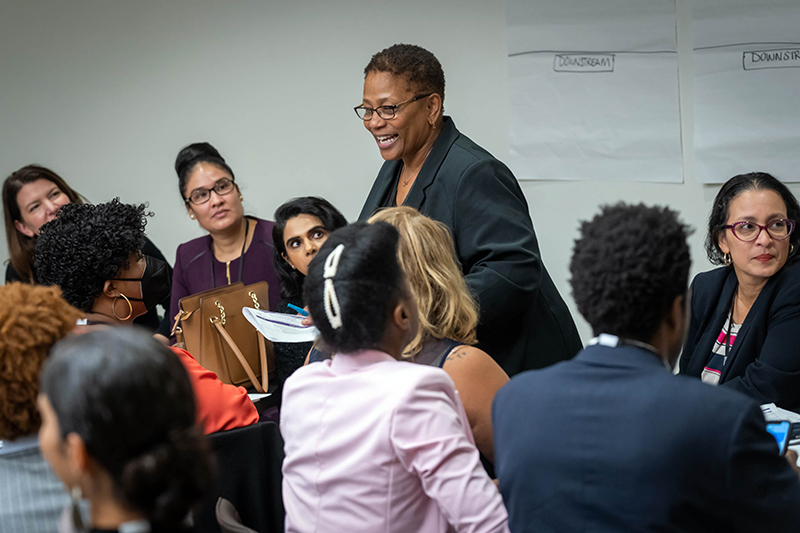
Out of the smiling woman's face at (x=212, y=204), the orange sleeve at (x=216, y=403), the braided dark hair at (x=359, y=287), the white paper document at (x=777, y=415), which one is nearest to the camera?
the braided dark hair at (x=359, y=287)

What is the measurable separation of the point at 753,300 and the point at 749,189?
1.21ft

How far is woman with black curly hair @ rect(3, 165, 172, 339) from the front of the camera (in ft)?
10.6

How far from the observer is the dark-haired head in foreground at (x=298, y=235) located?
266cm

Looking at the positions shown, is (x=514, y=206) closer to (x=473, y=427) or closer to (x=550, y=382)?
(x=473, y=427)

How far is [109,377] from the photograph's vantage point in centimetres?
82

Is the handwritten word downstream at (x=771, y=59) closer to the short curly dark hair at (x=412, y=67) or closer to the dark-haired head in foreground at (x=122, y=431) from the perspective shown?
the short curly dark hair at (x=412, y=67)

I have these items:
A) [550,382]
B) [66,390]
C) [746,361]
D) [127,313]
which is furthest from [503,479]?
[746,361]

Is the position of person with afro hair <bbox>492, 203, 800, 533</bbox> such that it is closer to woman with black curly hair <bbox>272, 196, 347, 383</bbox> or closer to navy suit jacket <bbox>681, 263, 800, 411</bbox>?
navy suit jacket <bbox>681, 263, 800, 411</bbox>

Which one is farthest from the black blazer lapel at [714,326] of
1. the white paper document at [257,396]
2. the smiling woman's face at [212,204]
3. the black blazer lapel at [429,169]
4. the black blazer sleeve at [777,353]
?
the smiling woman's face at [212,204]

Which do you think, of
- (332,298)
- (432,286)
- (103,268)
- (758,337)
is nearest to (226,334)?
(103,268)

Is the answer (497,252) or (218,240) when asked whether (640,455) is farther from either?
(218,240)

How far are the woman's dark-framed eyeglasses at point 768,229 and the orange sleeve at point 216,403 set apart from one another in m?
1.65

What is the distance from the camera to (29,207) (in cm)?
322

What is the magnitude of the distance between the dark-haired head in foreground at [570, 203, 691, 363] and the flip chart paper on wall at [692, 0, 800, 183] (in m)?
2.38
